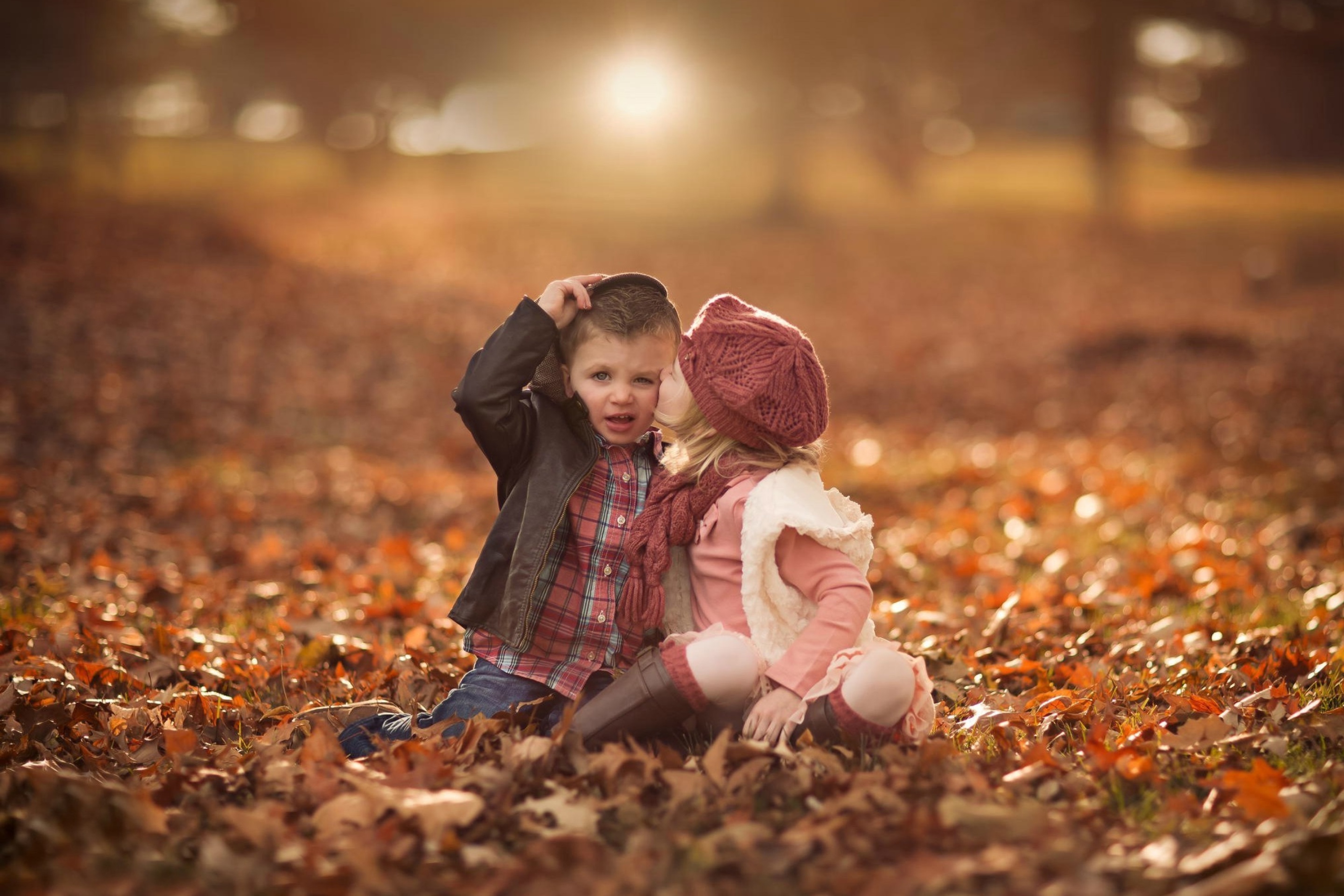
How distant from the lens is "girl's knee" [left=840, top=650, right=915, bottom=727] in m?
2.71

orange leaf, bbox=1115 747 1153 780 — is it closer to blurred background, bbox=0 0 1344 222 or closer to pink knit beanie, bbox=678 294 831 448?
pink knit beanie, bbox=678 294 831 448

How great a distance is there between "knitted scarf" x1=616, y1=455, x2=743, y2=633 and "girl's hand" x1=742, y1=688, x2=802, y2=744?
41 centimetres

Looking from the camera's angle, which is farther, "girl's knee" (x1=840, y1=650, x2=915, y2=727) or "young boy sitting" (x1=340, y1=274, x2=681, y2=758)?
"young boy sitting" (x1=340, y1=274, x2=681, y2=758)

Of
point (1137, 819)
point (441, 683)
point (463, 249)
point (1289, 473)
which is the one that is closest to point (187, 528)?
point (441, 683)

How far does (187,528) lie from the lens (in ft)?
21.9

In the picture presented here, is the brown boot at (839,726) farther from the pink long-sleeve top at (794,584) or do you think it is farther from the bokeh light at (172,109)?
the bokeh light at (172,109)

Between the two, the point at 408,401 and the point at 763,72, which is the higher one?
the point at 763,72

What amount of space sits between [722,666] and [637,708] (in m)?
0.25

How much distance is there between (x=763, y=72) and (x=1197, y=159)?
62.5ft

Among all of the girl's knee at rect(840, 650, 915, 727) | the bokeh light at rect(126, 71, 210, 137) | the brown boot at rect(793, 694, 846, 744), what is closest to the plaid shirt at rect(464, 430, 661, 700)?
the brown boot at rect(793, 694, 846, 744)

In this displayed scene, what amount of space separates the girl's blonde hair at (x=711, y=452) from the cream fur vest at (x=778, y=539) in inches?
2.0

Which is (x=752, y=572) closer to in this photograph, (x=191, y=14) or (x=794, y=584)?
(x=794, y=584)

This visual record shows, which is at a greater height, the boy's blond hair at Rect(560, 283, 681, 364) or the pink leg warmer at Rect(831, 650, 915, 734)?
the boy's blond hair at Rect(560, 283, 681, 364)

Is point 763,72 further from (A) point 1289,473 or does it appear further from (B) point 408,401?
(A) point 1289,473
